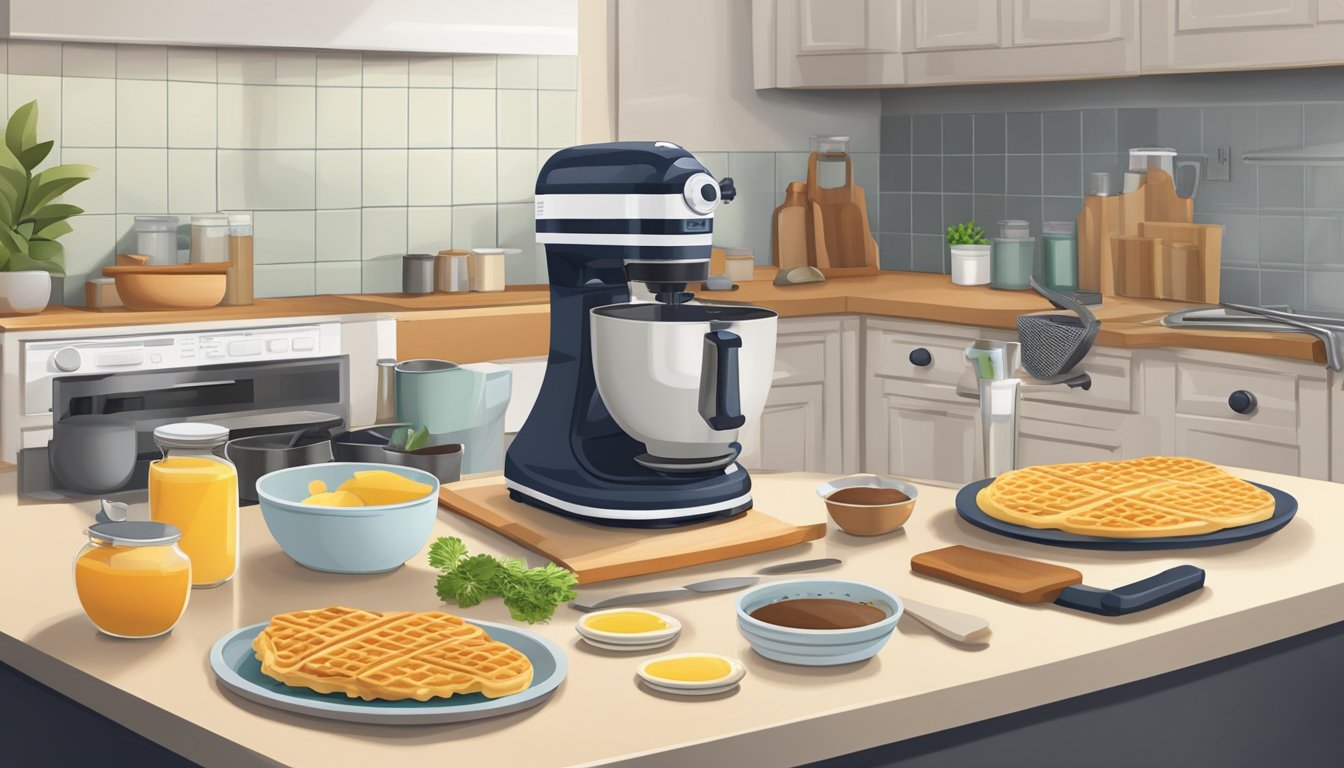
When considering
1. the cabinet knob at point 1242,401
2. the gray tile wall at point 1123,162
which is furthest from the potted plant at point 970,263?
the cabinet knob at point 1242,401

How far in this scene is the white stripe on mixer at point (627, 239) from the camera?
159 cm

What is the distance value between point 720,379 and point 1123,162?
3.11 metres

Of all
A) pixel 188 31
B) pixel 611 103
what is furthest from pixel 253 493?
pixel 611 103

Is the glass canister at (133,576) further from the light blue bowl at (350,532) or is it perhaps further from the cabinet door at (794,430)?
the cabinet door at (794,430)

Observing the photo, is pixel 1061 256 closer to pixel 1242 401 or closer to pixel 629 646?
pixel 1242 401

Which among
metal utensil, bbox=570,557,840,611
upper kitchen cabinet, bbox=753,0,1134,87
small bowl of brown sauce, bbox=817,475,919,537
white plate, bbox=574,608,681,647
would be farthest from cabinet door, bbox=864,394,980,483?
white plate, bbox=574,608,681,647

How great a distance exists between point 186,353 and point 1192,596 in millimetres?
2731

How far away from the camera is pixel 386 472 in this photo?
1.53 metres

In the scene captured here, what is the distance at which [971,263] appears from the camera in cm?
435

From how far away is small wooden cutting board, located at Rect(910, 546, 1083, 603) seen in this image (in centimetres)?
135

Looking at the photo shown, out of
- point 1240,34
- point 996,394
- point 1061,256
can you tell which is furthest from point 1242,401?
point 996,394

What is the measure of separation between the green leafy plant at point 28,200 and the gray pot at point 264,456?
7.24ft

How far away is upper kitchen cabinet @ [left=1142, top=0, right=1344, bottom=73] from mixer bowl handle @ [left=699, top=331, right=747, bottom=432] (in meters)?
2.47

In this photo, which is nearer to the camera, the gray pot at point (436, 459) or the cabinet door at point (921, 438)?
the gray pot at point (436, 459)
